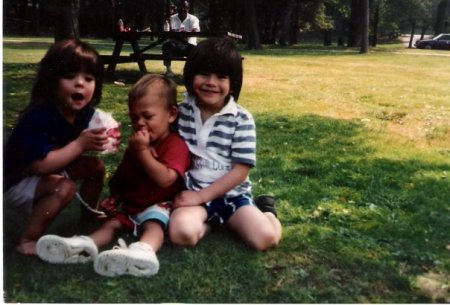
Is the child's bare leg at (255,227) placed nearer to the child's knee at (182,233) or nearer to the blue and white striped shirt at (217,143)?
the blue and white striped shirt at (217,143)

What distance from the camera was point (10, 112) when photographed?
5527 millimetres

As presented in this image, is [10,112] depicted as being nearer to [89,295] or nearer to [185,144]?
[185,144]

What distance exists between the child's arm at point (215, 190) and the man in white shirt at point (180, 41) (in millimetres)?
6492

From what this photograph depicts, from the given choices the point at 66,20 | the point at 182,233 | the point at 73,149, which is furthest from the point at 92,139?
the point at 66,20

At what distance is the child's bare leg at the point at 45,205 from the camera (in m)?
2.50

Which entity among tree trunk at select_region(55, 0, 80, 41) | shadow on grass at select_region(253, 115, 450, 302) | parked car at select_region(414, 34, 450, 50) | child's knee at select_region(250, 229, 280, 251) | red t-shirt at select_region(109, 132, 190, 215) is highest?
tree trunk at select_region(55, 0, 80, 41)

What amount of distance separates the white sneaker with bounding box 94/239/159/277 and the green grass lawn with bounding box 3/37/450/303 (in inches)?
1.4

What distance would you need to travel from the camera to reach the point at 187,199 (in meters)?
2.71

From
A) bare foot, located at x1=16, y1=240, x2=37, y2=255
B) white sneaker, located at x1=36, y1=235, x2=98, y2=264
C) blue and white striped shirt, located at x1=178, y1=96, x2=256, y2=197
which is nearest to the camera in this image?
white sneaker, located at x1=36, y1=235, x2=98, y2=264

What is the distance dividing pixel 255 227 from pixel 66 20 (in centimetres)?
511

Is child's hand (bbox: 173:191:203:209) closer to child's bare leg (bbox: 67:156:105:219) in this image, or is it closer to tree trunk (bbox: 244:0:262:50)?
child's bare leg (bbox: 67:156:105:219)

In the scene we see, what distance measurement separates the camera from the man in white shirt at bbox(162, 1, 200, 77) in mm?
9422

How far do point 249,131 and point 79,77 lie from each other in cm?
83

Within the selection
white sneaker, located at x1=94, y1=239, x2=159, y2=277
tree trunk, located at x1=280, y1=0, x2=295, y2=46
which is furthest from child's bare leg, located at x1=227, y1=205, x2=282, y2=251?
tree trunk, located at x1=280, y1=0, x2=295, y2=46
